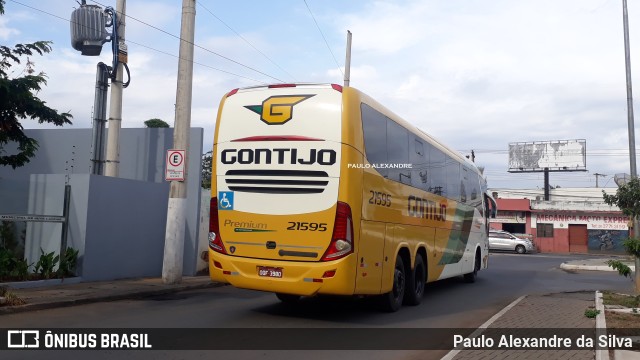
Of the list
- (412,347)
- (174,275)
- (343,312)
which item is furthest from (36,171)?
(412,347)

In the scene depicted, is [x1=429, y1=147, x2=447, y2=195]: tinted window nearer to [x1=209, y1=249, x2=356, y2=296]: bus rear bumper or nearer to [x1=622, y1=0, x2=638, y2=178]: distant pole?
[x1=209, y1=249, x2=356, y2=296]: bus rear bumper

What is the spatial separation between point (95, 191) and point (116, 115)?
4538mm

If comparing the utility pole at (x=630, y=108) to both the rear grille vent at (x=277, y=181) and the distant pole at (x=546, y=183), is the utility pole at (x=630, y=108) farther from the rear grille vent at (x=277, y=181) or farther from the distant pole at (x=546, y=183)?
the distant pole at (x=546, y=183)

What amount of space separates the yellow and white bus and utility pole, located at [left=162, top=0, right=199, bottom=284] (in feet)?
15.2

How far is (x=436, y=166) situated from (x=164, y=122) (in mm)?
20723

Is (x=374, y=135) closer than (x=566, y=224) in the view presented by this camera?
Yes

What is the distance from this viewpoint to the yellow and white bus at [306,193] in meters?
8.68

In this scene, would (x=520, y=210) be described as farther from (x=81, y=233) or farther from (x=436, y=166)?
(x=81, y=233)

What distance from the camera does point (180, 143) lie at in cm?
1405

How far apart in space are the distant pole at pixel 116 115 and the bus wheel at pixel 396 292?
377 inches

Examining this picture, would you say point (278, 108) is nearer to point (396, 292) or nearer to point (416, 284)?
point (396, 292)

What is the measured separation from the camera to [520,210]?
52125 millimetres

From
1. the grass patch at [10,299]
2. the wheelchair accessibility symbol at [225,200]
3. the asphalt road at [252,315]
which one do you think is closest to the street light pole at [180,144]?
the asphalt road at [252,315]

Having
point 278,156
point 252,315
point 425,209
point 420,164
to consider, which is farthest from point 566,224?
point 278,156
